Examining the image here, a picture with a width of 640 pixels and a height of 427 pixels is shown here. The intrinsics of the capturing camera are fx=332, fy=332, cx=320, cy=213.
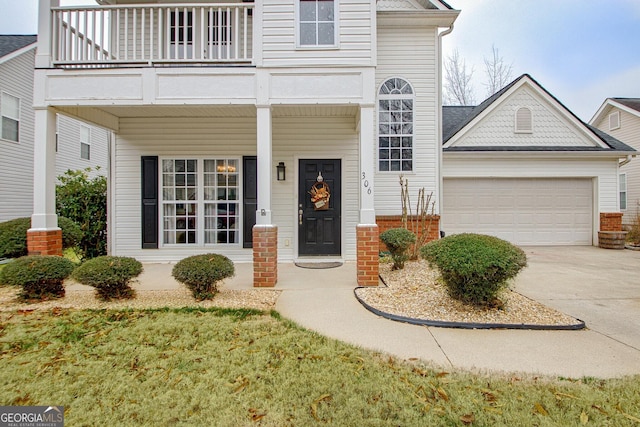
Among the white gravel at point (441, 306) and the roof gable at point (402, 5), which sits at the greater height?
the roof gable at point (402, 5)

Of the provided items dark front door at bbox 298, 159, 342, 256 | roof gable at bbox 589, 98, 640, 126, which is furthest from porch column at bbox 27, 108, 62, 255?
roof gable at bbox 589, 98, 640, 126

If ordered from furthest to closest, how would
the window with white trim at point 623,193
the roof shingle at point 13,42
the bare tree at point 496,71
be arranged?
the bare tree at point 496,71 → the window with white trim at point 623,193 → the roof shingle at point 13,42

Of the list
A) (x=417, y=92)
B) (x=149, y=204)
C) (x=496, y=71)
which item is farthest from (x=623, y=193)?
(x=149, y=204)

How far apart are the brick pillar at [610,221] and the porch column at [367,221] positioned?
838 centimetres

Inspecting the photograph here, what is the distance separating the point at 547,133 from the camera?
959cm

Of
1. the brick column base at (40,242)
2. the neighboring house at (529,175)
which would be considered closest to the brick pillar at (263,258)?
the brick column base at (40,242)

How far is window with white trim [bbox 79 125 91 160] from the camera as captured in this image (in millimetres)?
13158

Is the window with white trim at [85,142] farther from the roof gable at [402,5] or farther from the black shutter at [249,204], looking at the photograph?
the roof gable at [402,5]

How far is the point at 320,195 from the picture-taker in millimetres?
7324

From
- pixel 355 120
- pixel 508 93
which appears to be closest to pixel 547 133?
pixel 508 93

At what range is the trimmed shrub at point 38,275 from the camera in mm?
4254

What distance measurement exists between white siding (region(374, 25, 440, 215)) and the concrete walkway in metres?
2.71

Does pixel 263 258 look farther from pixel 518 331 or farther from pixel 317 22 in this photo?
pixel 317 22

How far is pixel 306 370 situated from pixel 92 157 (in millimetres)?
14914
